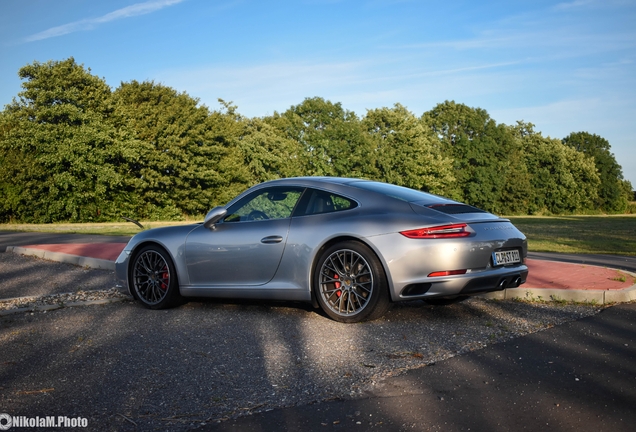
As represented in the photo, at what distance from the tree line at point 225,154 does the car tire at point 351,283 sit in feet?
135

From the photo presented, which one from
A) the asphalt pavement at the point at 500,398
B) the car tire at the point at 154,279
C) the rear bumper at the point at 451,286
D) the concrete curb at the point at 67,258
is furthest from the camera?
the concrete curb at the point at 67,258

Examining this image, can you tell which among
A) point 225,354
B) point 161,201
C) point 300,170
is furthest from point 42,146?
point 225,354

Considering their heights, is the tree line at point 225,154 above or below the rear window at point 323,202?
above

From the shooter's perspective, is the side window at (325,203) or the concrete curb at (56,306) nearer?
the side window at (325,203)

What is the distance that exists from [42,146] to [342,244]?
138 ft

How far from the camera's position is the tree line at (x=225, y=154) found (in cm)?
4403

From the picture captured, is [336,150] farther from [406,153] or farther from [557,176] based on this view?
[557,176]

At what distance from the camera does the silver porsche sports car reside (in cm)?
569

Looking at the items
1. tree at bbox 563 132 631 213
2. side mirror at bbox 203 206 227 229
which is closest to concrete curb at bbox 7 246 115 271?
side mirror at bbox 203 206 227 229

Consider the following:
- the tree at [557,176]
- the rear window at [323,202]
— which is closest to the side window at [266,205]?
the rear window at [323,202]

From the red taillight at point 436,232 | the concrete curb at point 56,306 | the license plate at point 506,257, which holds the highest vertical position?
the red taillight at point 436,232

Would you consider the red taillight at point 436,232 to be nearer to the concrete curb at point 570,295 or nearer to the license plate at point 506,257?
the license plate at point 506,257

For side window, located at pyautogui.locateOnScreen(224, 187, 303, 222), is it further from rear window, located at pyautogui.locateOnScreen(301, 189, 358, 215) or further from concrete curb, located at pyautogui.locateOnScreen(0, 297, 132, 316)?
concrete curb, located at pyautogui.locateOnScreen(0, 297, 132, 316)

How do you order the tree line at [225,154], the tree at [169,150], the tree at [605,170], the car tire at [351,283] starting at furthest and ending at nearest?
1. the tree at [605,170]
2. the tree at [169,150]
3. the tree line at [225,154]
4. the car tire at [351,283]
